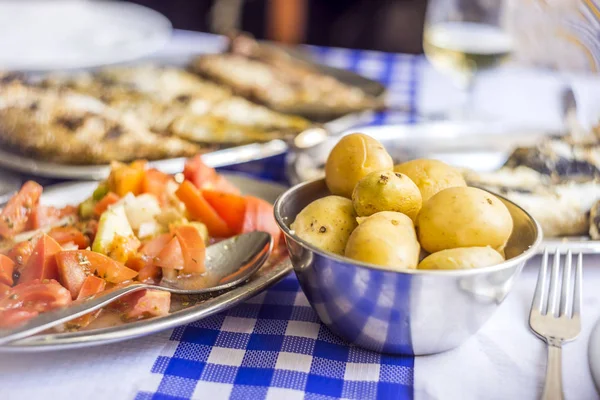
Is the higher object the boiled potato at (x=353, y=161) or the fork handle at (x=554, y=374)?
the boiled potato at (x=353, y=161)

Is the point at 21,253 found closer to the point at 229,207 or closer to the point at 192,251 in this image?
the point at 192,251

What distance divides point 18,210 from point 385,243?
0.76 meters

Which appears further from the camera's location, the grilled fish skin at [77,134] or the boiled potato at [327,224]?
the grilled fish skin at [77,134]

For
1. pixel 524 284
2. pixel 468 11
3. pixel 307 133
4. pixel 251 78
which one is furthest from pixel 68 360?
pixel 468 11

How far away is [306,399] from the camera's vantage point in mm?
851

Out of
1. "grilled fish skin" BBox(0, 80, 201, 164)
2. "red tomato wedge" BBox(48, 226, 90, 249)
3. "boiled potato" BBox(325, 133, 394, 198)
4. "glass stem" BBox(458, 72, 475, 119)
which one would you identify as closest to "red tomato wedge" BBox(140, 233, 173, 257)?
"red tomato wedge" BBox(48, 226, 90, 249)

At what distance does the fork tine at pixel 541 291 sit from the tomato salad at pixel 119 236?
50 cm

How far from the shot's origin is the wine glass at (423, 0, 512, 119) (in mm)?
2123

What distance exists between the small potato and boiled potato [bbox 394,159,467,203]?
149 millimetres

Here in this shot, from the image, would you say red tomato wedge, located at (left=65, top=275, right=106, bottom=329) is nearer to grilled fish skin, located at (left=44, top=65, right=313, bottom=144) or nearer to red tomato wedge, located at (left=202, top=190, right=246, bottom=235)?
red tomato wedge, located at (left=202, top=190, right=246, bottom=235)

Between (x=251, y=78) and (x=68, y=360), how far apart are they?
1596mm

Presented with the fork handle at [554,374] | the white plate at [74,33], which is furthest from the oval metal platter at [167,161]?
the fork handle at [554,374]

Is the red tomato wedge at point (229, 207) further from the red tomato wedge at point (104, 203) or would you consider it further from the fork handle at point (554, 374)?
the fork handle at point (554, 374)

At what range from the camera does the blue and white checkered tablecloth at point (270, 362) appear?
867 mm
